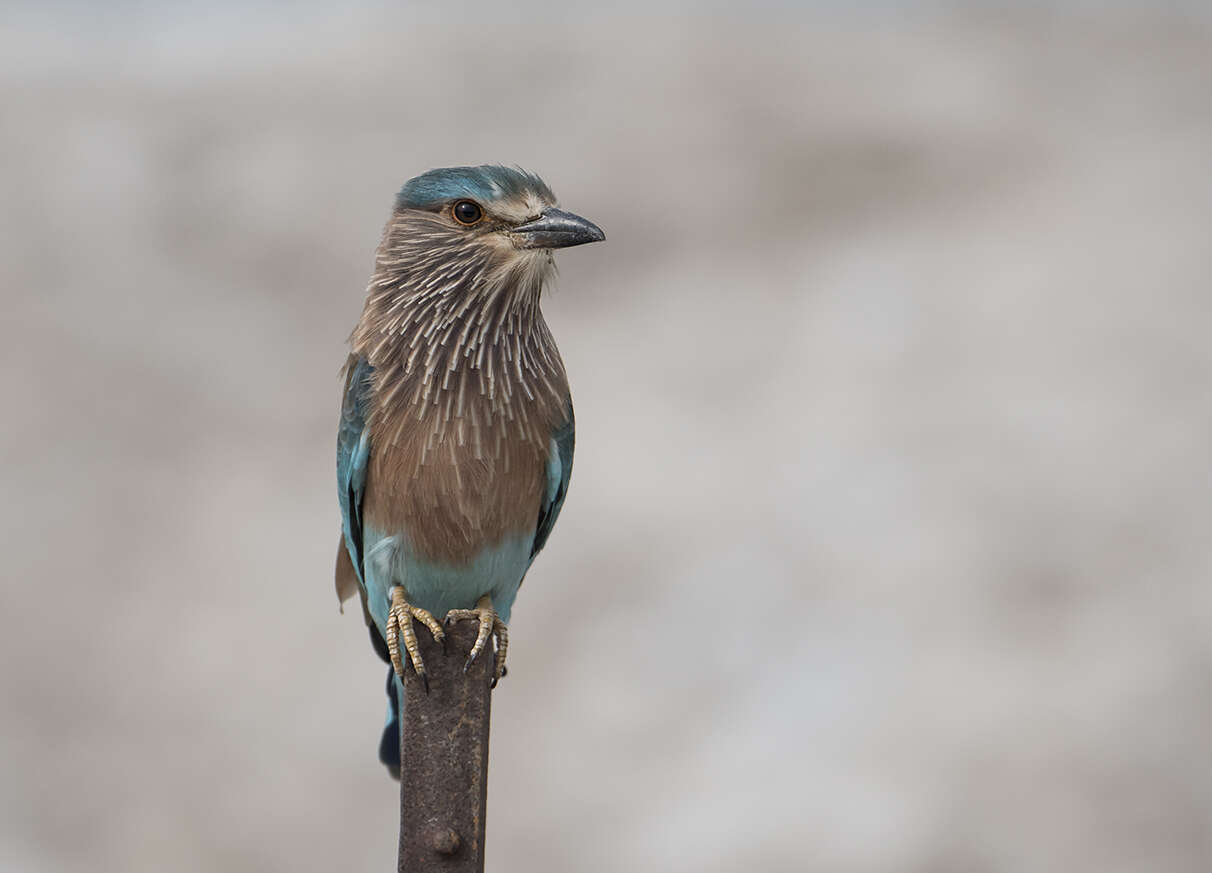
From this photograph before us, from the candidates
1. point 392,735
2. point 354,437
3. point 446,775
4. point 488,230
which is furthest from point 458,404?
point 392,735

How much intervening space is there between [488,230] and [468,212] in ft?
0.27

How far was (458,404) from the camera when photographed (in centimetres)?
361

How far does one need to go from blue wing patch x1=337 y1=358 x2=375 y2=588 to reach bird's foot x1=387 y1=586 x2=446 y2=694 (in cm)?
33

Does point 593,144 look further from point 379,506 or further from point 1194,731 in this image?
point 379,506

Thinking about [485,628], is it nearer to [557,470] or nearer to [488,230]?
[557,470]

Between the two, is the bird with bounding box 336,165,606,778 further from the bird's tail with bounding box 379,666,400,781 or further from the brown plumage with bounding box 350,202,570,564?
the bird's tail with bounding box 379,666,400,781

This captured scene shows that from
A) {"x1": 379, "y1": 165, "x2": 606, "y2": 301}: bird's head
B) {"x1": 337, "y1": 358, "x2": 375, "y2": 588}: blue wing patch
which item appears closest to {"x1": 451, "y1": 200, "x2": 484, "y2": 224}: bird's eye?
{"x1": 379, "y1": 165, "x2": 606, "y2": 301}: bird's head

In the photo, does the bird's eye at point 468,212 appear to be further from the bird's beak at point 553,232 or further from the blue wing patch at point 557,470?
the blue wing patch at point 557,470

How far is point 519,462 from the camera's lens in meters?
3.68

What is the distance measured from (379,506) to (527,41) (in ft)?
32.5

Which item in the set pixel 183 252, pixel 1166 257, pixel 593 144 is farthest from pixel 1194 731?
pixel 183 252

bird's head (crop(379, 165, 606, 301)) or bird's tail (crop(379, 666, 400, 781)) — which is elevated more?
bird's head (crop(379, 165, 606, 301))

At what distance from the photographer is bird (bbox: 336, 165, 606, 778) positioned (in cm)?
361

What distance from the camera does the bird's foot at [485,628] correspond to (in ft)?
10.3
